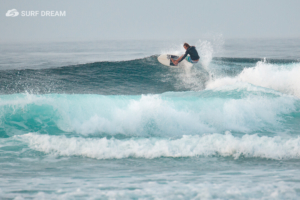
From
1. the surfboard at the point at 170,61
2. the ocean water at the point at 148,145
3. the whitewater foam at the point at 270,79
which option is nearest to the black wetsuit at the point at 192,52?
the surfboard at the point at 170,61

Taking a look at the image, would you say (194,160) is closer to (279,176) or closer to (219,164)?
(219,164)

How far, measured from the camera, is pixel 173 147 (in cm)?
485

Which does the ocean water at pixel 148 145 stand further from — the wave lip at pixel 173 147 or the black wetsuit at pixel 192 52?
the black wetsuit at pixel 192 52

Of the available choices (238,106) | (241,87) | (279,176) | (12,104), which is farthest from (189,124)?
(12,104)

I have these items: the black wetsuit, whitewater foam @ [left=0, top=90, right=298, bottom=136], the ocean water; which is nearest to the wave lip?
the ocean water

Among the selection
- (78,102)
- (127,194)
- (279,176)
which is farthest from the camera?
(78,102)

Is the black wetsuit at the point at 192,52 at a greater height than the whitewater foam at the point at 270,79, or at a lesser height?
greater

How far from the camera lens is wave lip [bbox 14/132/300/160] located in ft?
15.1

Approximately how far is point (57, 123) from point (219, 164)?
4.00m

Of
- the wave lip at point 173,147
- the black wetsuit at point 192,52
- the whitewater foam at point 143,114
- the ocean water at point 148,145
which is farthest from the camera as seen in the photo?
the black wetsuit at point 192,52

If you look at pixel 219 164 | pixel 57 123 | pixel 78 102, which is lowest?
pixel 219 164

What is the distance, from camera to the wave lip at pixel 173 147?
15.1 feet

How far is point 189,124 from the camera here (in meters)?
6.45

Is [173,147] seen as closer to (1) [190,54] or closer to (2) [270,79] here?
(1) [190,54]
